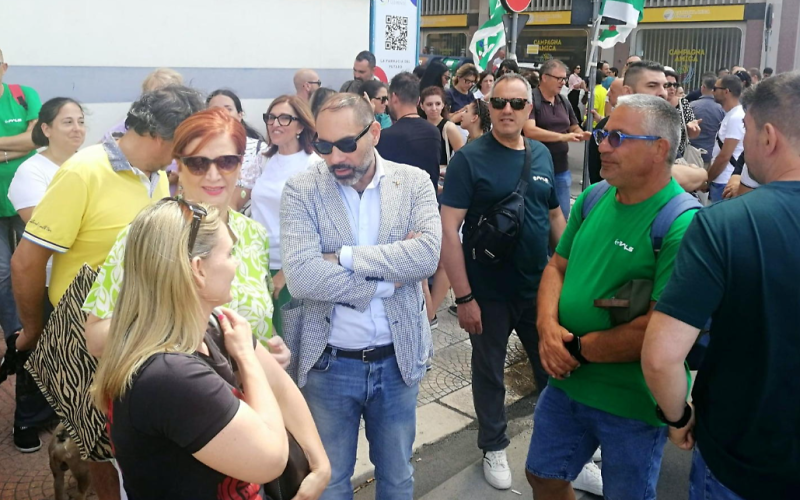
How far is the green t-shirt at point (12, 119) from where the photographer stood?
4.79m

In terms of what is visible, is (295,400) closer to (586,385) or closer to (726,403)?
(586,385)

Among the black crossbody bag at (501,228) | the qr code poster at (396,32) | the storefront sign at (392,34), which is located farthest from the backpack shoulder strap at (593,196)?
the qr code poster at (396,32)

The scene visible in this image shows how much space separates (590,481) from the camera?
3748 mm

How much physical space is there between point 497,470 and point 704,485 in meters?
1.72

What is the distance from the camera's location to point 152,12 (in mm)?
6496

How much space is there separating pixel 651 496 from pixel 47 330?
242 cm

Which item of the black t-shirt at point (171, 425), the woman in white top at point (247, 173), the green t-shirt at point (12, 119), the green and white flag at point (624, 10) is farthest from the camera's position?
the green and white flag at point (624, 10)

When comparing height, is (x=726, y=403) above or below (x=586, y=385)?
above

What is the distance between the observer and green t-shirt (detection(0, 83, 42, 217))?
15.7 ft

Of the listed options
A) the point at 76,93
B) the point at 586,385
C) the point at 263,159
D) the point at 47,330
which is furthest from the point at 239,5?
the point at 586,385

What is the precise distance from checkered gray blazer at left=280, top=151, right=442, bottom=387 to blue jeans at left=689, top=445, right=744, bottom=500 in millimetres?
1093

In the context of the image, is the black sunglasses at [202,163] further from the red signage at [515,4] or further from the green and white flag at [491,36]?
the green and white flag at [491,36]

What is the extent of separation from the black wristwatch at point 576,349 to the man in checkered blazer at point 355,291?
1.99 ft

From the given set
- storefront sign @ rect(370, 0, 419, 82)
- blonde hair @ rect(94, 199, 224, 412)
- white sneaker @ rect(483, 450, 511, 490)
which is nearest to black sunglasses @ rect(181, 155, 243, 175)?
blonde hair @ rect(94, 199, 224, 412)
